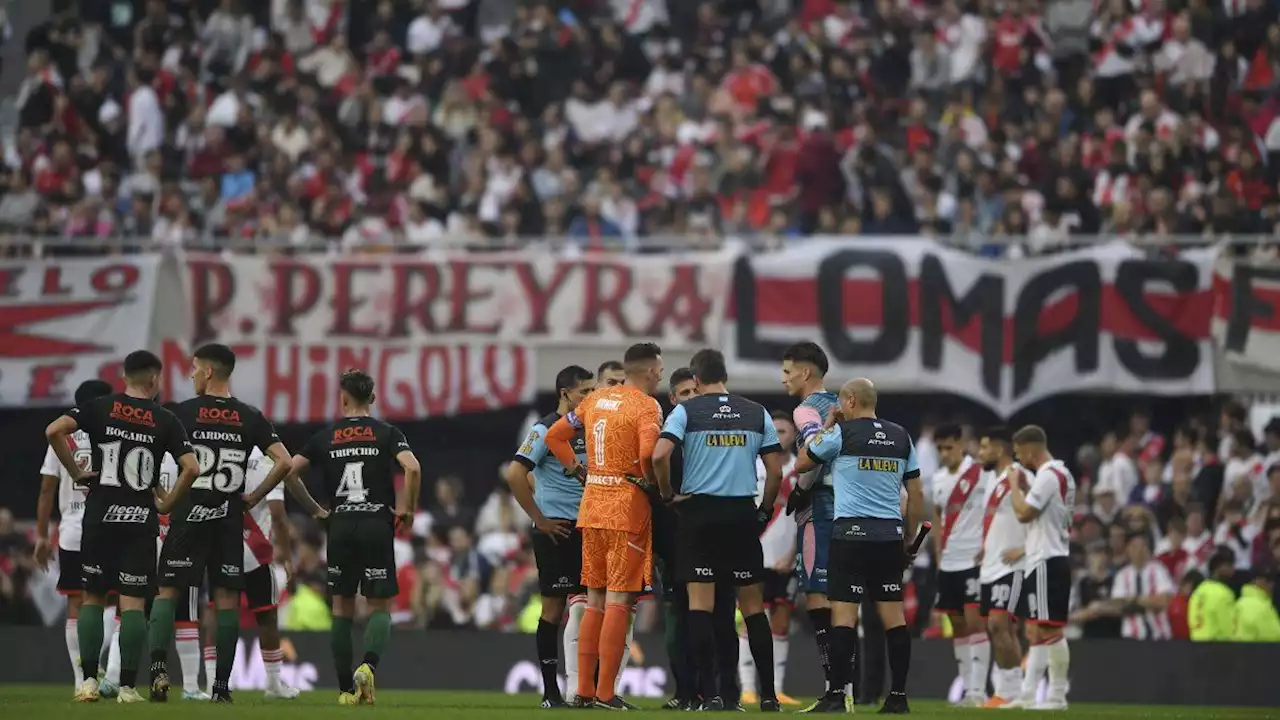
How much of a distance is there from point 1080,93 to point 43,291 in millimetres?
14226

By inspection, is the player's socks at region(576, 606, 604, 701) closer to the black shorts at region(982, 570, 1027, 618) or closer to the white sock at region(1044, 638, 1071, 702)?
the black shorts at region(982, 570, 1027, 618)

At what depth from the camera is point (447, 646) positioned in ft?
77.8

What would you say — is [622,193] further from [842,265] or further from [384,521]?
[384,521]

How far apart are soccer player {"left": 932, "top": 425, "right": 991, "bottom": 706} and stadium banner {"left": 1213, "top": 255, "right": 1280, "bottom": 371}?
654cm

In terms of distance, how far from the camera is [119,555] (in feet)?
50.8

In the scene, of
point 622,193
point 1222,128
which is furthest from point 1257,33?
point 622,193

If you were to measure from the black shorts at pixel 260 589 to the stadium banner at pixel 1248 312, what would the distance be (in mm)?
12413

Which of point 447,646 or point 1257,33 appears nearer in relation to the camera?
point 447,646

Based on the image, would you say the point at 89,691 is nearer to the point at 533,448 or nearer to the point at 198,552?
the point at 198,552

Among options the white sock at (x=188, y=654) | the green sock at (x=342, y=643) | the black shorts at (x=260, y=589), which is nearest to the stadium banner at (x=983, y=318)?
the black shorts at (x=260, y=589)

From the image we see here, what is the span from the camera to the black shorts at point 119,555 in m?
15.4

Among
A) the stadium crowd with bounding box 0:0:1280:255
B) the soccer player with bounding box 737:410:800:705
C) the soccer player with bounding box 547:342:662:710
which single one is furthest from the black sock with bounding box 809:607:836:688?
the stadium crowd with bounding box 0:0:1280:255

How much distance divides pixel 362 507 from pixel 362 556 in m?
0.37

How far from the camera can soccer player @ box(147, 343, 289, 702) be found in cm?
1592
